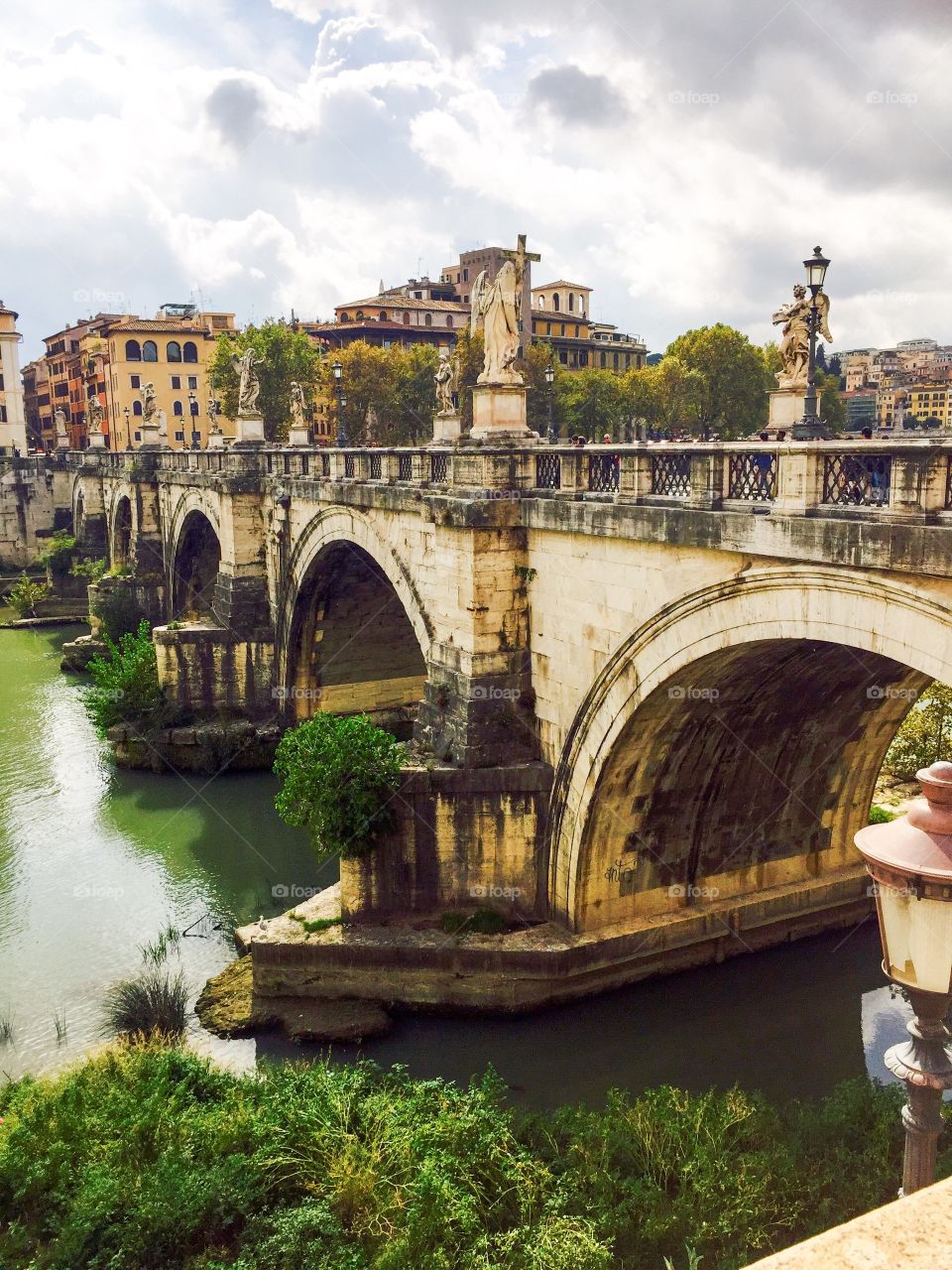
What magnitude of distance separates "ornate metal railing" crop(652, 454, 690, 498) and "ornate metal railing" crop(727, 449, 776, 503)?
1.99 feet

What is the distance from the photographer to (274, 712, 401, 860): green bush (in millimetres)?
12352

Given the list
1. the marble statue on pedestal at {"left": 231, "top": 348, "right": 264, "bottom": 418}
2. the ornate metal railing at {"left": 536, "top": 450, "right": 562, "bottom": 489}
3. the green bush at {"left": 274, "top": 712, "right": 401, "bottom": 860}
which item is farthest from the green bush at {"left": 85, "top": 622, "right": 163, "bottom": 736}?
the ornate metal railing at {"left": 536, "top": 450, "right": 562, "bottom": 489}

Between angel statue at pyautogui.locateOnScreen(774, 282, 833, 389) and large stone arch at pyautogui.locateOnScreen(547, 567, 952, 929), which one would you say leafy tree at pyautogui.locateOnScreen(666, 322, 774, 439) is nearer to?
large stone arch at pyautogui.locateOnScreen(547, 567, 952, 929)

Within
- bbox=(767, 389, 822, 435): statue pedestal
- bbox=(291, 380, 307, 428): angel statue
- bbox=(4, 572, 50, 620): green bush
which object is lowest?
bbox=(4, 572, 50, 620): green bush

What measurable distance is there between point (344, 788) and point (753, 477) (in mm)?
5974

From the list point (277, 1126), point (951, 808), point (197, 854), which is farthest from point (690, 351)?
point (951, 808)

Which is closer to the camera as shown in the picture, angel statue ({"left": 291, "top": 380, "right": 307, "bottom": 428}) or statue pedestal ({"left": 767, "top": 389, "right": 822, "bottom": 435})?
statue pedestal ({"left": 767, "top": 389, "right": 822, "bottom": 435})

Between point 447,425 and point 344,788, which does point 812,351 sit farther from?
point 447,425

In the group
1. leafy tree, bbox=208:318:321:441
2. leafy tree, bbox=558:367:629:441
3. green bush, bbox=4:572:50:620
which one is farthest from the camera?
leafy tree, bbox=558:367:629:441

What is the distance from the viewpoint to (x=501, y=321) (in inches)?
485

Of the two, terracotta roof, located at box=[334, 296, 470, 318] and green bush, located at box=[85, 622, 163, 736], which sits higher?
terracotta roof, located at box=[334, 296, 470, 318]

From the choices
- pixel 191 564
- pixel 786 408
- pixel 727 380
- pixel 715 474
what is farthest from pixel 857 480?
pixel 727 380

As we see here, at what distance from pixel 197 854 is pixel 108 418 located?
49.1 metres

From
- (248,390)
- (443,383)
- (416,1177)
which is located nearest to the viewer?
(416,1177)
